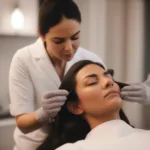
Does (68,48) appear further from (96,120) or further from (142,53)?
(142,53)

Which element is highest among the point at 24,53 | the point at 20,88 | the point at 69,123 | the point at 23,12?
the point at 23,12

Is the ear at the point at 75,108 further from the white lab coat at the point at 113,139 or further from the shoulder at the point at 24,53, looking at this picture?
the shoulder at the point at 24,53

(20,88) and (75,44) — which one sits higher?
(75,44)

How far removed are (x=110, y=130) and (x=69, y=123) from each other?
15 centimetres

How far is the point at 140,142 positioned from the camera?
0.83m

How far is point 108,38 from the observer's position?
46.0 inches

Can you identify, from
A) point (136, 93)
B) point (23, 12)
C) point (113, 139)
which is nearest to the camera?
point (113, 139)

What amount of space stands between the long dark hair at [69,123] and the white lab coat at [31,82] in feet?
0.19

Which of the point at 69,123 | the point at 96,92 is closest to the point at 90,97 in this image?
the point at 96,92

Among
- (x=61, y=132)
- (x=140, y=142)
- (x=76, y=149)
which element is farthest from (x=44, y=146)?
(x=140, y=142)

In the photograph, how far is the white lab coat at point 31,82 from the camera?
0.98 m

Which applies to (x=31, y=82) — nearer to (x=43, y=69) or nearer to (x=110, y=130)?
(x=43, y=69)

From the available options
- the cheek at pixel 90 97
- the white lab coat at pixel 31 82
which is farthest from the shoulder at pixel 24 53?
the cheek at pixel 90 97

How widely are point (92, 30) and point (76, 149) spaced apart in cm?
49
